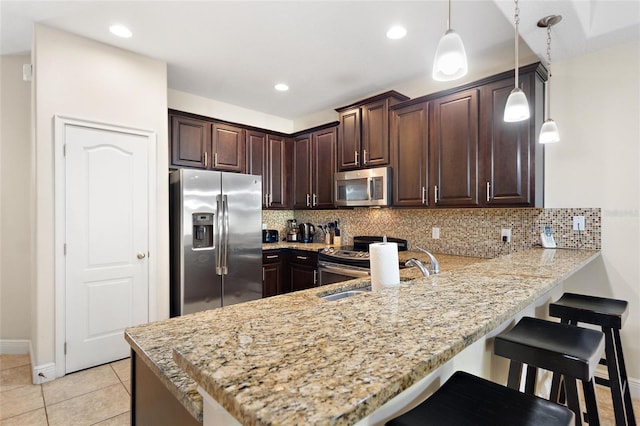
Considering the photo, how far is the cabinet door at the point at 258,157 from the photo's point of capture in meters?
4.20

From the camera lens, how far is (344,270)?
3229 millimetres

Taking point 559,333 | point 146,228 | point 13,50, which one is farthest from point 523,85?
point 13,50

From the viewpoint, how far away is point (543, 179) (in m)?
2.65

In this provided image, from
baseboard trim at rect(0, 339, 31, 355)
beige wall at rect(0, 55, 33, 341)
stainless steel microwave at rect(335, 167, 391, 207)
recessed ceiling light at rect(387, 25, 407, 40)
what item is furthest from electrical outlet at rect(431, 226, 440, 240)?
baseboard trim at rect(0, 339, 31, 355)

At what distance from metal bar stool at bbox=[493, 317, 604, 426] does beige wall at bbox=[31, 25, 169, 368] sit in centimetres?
285

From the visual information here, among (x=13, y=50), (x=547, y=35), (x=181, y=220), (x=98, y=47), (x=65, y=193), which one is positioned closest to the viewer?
(x=547, y=35)

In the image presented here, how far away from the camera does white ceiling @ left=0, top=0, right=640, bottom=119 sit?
2195 millimetres

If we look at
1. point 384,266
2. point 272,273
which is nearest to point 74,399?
point 272,273

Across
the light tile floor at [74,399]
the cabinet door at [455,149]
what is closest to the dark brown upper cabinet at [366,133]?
the cabinet door at [455,149]

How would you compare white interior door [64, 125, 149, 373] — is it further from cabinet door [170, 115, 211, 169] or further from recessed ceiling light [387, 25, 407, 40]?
recessed ceiling light [387, 25, 407, 40]

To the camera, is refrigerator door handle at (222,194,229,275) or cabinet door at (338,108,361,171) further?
cabinet door at (338,108,361,171)

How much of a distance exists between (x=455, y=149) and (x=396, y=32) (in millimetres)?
1126

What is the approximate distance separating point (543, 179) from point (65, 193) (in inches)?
153

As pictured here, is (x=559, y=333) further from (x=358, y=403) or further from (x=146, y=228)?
(x=146, y=228)
